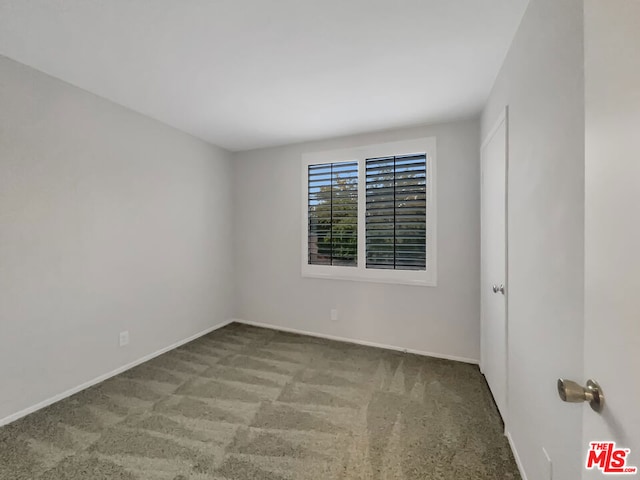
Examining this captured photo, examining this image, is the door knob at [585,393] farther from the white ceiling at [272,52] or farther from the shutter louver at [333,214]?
the shutter louver at [333,214]

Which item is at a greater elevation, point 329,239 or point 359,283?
point 329,239

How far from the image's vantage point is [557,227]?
104 cm

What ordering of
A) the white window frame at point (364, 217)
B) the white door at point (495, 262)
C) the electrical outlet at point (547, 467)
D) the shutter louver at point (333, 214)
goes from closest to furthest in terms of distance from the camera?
the electrical outlet at point (547, 467) < the white door at point (495, 262) < the white window frame at point (364, 217) < the shutter louver at point (333, 214)

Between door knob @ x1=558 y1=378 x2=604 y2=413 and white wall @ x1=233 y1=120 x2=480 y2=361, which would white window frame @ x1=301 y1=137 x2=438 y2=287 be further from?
door knob @ x1=558 y1=378 x2=604 y2=413

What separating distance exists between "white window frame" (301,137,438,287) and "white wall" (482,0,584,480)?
47.5 inches

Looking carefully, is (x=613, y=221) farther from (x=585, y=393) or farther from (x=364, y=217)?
(x=364, y=217)

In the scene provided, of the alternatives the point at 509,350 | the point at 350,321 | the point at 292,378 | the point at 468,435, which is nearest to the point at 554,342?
the point at 509,350

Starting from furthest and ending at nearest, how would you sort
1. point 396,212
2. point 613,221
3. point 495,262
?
point 396,212 < point 495,262 < point 613,221

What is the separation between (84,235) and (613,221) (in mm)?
3045

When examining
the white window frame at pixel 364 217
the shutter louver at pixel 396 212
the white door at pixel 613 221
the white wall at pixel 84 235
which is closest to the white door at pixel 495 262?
the white window frame at pixel 364 217

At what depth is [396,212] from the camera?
3023 mm

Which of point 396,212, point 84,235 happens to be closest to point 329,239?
point 396,212

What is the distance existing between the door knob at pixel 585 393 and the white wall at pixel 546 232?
411mm

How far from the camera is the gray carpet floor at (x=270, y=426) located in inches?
59.0
